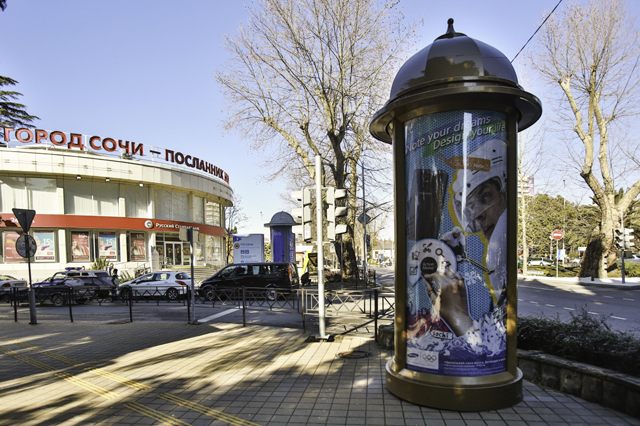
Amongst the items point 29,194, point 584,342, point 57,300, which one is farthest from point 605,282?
point 29,194

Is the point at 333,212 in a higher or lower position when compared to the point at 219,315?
higher

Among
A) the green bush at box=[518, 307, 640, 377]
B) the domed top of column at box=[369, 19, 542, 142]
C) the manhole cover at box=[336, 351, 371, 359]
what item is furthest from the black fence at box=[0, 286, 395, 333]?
the domed top of column at box=[369, 19, 542, 142]

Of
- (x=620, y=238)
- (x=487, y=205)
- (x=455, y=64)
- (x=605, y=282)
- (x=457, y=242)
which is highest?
(x=455, y=64)

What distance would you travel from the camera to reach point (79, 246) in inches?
1273

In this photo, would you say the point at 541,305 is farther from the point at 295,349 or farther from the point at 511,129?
the point at 511,129

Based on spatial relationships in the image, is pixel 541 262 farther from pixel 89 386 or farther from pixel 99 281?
pixel 89 386

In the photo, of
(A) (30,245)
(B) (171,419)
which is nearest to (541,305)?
(B) (171,419)

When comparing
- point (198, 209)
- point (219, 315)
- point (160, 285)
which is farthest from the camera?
point (198, 209)

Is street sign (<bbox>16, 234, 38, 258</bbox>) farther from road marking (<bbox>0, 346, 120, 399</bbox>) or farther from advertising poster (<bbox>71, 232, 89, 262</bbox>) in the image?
advertising poster (<bbox>71, 232, 89, 262</bbox>)

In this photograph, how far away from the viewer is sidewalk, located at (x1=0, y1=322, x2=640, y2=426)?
4391 mm

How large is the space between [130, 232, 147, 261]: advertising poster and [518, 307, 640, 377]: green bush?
34.0 m

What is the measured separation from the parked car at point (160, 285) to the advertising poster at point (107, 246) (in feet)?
42.0

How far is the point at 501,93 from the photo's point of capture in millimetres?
4559

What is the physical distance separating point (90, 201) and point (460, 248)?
114 feet
